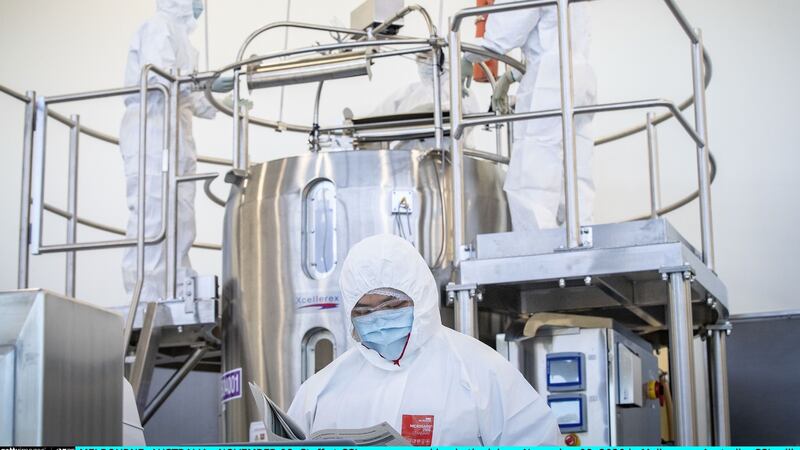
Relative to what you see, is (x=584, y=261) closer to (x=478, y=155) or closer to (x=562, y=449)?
(x=478, y=155)

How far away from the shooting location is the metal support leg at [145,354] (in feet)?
18.1

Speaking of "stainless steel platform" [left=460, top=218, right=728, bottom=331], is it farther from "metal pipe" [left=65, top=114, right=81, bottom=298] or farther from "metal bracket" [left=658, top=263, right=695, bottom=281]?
"metal pipe" [left=65, top=114, right=81, bottom=298]

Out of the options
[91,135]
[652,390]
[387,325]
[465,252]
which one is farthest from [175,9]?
[387,325]

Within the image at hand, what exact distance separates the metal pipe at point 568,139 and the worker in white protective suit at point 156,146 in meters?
2.28

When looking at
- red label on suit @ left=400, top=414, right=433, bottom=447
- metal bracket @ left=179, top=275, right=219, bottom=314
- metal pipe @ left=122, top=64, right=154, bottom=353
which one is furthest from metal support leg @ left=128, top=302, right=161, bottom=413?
red label on suit @ left=400, top=414, right=433, bottom=447

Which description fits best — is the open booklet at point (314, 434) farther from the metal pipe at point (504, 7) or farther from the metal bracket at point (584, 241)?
the metal pipe at point (504, 7)

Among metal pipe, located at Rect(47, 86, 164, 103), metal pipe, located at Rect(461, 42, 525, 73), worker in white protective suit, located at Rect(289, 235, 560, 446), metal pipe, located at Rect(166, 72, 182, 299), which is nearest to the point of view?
worker in white protective suit, located at Rect(289, 235, 560, 446)

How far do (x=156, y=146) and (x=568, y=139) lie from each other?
2.77 metres

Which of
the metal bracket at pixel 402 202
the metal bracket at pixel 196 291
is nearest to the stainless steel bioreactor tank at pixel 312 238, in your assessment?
the metal bracket at pixel 402 202

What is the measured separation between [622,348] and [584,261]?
0.38m

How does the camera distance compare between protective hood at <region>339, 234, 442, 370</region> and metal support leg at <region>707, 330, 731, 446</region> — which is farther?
metal support leg at <region>707, 330, 731, 446</region>

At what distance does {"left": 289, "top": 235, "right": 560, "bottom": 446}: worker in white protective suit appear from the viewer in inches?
134

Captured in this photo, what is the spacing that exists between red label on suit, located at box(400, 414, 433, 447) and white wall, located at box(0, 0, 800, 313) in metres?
4.92

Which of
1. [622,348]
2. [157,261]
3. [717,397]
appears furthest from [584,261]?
[157,261]
